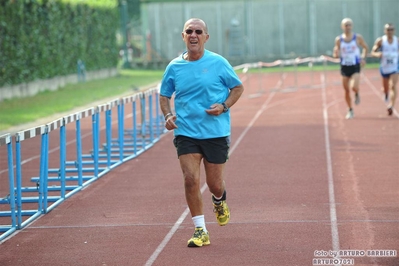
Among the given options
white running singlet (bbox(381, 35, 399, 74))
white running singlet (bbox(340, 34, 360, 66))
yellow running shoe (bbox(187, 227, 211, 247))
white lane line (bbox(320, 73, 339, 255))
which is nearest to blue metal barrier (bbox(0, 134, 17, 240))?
yellow running shoe (bbox(187, 227, 211, 247))

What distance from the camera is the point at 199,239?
8070 millimetres

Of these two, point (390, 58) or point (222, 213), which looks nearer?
point (222, 213)

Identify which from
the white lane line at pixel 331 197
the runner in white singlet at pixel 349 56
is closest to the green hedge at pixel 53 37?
the runner in white singlet at pixel 349 56

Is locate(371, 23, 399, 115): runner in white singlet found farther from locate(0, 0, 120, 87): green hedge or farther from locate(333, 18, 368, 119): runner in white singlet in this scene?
locate(0, 0, 120, 87): green hedge

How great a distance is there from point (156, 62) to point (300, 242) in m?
41.5

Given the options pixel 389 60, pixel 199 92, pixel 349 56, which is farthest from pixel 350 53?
pixel 199 92

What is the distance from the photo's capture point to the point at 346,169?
12.9 metres

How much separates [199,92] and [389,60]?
492 inches

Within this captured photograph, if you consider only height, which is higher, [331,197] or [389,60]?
[389,60]

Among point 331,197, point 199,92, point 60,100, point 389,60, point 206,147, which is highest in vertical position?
point 199,92

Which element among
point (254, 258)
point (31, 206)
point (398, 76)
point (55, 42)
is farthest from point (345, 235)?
point (55, 42)

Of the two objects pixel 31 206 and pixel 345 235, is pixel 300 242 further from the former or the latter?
pixel 31 206

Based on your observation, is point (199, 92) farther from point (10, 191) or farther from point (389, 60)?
point (389, 60)

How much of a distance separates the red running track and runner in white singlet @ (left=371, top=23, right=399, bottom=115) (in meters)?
2.37
